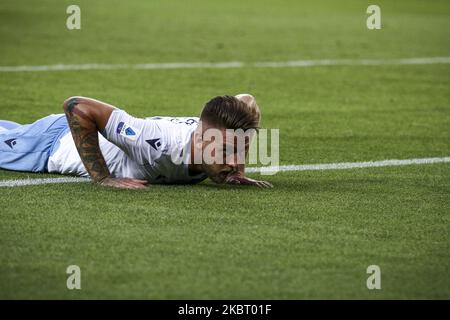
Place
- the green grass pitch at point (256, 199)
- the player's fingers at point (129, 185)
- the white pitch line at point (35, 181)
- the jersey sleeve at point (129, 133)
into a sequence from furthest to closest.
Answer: the white pitch line at point (35, 181), the player's fingers at point (129, 185), the jersey sleeve at point (129, 133), the green grass pitch at point (256, 199)

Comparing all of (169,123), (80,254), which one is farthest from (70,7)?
(80,254)

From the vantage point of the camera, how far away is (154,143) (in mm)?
7461

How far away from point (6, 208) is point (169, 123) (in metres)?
1.37

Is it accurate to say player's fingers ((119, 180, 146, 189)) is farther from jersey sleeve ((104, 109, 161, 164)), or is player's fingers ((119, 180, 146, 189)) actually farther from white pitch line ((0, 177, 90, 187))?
white pitch line ((0, 177, 90, 187))

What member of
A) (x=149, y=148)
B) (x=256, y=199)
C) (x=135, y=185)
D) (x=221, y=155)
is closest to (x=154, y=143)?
(x=149, y=148)

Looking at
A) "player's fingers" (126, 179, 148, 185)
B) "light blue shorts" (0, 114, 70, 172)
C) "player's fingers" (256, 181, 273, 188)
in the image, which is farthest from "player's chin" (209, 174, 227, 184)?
"light blue shorts" (0, 114, 70, 172)

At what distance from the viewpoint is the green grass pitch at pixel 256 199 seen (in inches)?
220

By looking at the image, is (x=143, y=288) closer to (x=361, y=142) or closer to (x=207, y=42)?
(x=361, y=142)

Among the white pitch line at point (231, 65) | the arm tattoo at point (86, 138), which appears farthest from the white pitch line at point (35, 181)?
the white pitch line at point (231, 65)

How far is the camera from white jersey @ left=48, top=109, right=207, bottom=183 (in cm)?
745

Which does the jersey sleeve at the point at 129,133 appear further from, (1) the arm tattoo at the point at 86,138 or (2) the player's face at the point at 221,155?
(2) the player's face at the point at 221,155

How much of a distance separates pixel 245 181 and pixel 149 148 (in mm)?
880

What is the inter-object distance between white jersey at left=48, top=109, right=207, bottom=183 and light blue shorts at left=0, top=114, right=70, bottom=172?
19.3 inches

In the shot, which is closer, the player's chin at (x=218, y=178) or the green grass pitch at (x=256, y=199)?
the green grass pitch at (x=256, y=199)
